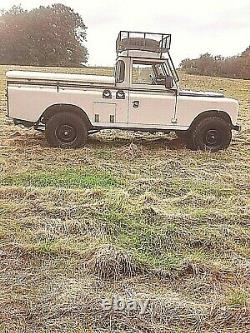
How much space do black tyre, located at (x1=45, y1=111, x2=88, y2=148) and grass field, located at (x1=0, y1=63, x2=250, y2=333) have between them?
21.6 inches

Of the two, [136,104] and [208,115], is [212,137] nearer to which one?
[208,115]

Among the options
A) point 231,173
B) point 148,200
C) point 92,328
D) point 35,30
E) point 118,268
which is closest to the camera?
point 92,328

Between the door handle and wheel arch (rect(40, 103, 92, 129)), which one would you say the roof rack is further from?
wheel arch (rect(40, 103, 92, 129))

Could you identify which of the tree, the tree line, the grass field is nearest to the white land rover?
the grass field

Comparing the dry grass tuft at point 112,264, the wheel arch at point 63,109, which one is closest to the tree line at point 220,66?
the wheel arch at point 63,109

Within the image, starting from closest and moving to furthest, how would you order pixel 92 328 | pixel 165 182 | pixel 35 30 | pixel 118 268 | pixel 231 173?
pixel 92 328, pixel 118 268, pixel 165 182, pixel 231 173, pixel 35 30

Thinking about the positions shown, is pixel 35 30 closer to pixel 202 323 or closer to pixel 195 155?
pixel 195 155

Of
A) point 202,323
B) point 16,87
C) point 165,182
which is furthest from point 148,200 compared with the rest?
point 16,87

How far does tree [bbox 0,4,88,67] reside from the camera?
120 feet

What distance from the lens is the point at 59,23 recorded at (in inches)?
1535

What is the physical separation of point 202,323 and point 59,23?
3888cm

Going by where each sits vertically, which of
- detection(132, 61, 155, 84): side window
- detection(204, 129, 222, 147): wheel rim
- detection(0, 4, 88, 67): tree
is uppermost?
detection(0, 4, 88, 67): tree

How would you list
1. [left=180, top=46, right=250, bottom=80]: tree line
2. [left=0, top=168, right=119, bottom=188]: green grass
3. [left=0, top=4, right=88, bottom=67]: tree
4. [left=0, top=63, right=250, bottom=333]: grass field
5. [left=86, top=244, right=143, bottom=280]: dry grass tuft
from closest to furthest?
[left=0, top=63, right=250, bottom=333]: grass field < [left=86, top=244, right=143, bottom=280]: dry grass tuft < [left=0, top=168, right=119, bottom=188]: green grass < [left=180, top=46, right=250, bottom=80]: tree line < [left=0, top=4, right=88, bottom=67]: tree

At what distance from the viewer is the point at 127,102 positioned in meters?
7.34
